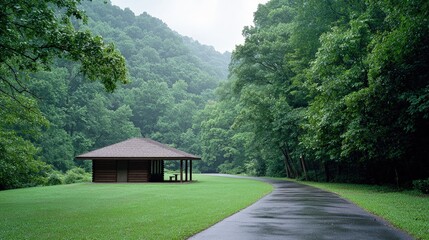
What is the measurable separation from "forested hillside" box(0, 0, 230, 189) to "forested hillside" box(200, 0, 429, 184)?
12.3 meters

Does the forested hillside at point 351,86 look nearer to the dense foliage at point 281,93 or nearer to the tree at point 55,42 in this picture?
the dense foliage at point 281,93

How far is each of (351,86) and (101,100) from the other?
57619 mm

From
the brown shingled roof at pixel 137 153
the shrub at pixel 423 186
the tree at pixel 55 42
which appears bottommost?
the shrub at pixel 423 186

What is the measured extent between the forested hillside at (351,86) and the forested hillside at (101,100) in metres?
12.3

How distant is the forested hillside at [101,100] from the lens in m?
20.5

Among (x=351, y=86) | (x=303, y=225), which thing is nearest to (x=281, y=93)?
(x=351, y=86)

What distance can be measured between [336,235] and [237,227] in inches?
96.5

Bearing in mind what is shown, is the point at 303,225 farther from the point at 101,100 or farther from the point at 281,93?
the point at 101,100

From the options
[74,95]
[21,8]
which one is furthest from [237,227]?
[74,95]

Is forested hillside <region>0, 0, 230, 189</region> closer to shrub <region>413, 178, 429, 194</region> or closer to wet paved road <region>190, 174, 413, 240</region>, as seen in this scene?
wet paved road <region>190, 174, 413, 240</region>

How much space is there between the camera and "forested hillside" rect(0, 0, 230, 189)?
2045cm

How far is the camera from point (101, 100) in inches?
2744

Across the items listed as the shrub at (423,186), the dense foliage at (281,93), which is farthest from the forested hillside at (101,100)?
the shrub at (423,186)

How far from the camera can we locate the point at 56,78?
5950 centimetres
